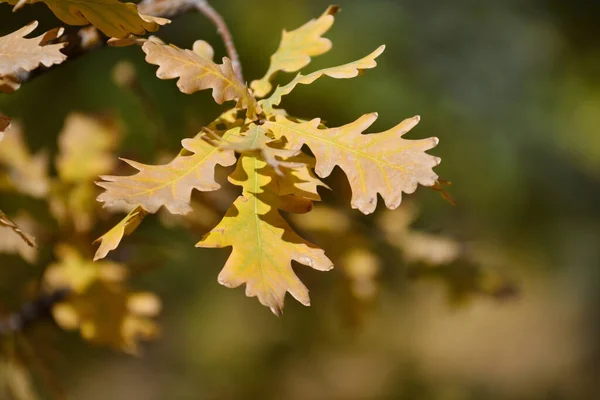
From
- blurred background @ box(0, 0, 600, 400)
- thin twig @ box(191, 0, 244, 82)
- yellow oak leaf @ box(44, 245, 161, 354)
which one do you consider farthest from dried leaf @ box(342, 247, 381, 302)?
blurred background @ box(0, 0, 600, 400)

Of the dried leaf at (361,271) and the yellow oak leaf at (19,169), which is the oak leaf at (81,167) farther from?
the dried leaf at (361,271)

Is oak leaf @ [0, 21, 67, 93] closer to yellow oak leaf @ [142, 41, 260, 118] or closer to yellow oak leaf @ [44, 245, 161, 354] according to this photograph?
yellow oak leaf @ [142, 41, 260, 118]

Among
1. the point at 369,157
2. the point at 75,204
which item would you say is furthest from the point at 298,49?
the point at 75,204

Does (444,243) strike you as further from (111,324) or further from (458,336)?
(458,336)

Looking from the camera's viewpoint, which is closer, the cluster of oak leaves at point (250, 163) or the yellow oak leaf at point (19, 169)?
the cluster of oak leaves at point (250, 163)

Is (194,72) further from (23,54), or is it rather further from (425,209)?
(425,209)

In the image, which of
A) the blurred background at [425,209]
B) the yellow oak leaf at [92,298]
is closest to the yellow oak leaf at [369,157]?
the yellow oak leaf at [92,298]
